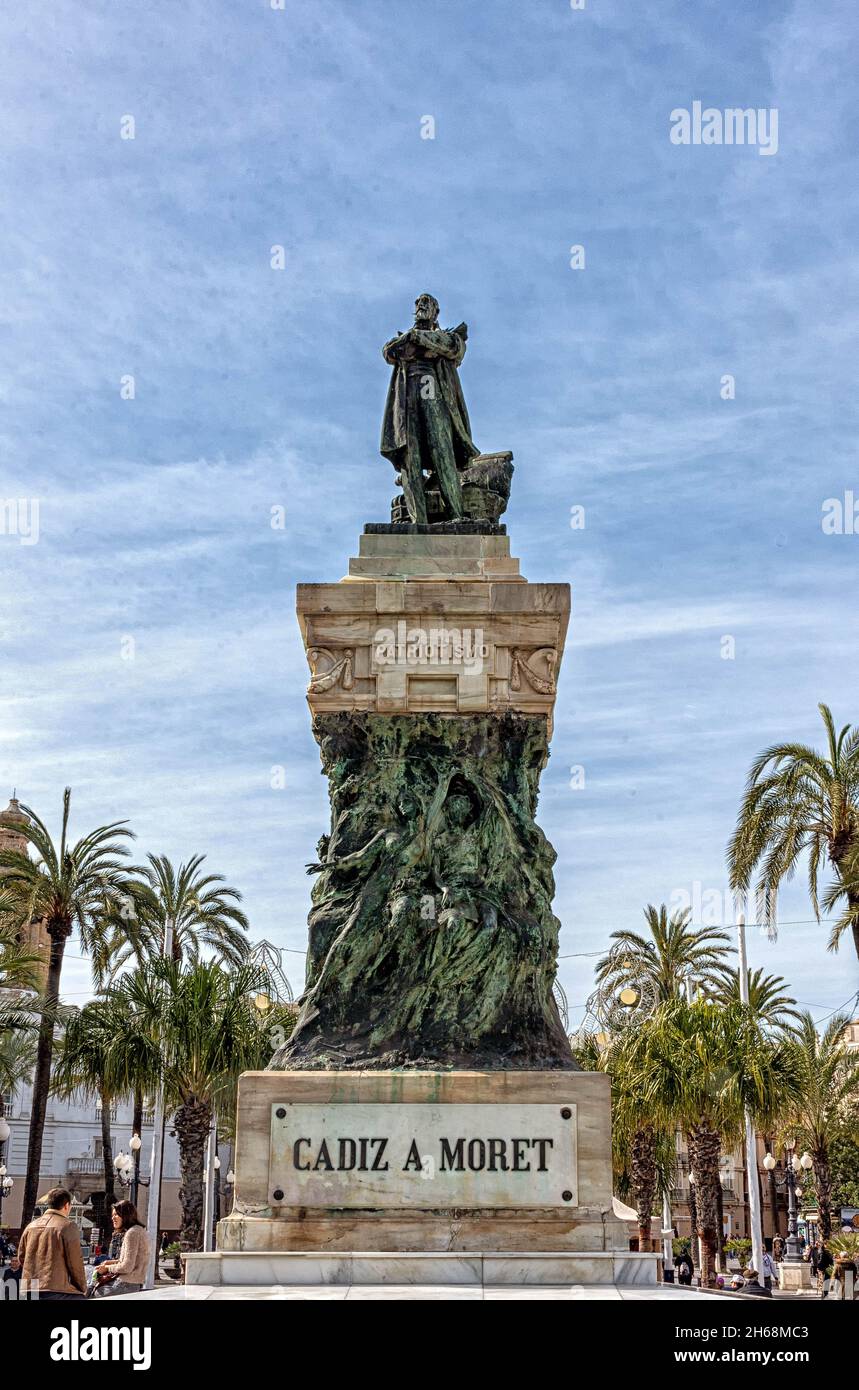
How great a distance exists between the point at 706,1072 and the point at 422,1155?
22092 millimetres

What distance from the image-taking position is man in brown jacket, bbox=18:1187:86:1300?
9.51 m

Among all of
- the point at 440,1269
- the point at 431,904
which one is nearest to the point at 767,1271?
the point at 431,904

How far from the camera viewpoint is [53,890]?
36438mm

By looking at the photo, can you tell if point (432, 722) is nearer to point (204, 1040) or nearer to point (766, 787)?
point (766, 787)

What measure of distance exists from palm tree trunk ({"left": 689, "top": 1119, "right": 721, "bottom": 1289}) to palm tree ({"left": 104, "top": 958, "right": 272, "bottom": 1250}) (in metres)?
9.63

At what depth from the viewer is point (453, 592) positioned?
1316 cm

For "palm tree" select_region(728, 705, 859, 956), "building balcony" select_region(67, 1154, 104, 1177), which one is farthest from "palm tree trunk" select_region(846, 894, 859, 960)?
"building balcony" select_region(67, 1154, 104, 1177)

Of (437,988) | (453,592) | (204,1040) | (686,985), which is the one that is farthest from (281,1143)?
(686,985)

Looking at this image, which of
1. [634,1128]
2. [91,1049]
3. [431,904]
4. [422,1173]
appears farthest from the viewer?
[634,1128]

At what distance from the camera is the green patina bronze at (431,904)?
1211 centimetres

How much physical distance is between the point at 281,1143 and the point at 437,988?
1.69m

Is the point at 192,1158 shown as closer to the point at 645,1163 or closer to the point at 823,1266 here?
the point at 645,1163

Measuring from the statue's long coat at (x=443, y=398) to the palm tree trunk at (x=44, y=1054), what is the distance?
22567 millimetres

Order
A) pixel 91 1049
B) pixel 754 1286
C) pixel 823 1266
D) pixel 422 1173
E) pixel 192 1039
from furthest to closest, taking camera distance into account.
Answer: pixel 91 1049
pixel 823 1266
pixel 754 1286
pixel 192 1039
pixel 422 1173
